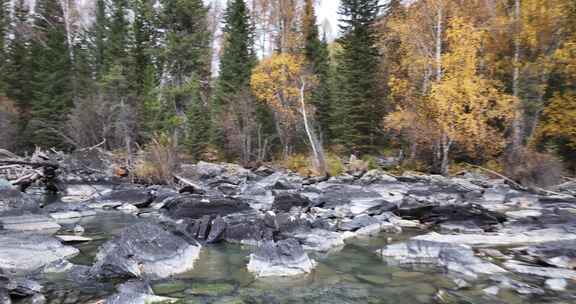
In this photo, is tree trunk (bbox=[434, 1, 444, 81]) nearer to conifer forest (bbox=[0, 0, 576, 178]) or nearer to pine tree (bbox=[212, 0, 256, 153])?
conifer forest (bbox=[0, 0, 576, 178])

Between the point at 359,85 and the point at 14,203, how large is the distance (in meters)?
18.5

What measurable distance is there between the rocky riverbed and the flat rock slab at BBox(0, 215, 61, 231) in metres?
0.04

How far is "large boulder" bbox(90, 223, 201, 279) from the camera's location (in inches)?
203

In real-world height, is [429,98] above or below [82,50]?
below

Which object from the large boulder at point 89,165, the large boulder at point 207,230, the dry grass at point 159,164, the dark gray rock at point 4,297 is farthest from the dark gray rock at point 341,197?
the large boulder at point 89,165

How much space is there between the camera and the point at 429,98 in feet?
56.6

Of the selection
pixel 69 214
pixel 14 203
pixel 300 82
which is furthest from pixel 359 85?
pixel 14 203

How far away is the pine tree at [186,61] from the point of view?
25219mm

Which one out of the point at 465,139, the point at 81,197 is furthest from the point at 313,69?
the point at 81,197

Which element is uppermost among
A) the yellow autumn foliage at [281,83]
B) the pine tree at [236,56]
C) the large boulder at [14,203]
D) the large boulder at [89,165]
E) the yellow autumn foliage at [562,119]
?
the pine tree at [236,56]

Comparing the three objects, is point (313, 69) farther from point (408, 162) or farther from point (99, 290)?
point (99, 290)

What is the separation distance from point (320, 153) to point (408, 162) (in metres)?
4.75

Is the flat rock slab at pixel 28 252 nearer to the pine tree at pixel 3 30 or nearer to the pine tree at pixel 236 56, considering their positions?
the pine tree at pixel 236 56

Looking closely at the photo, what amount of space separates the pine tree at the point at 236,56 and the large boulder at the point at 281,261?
20796 mm
